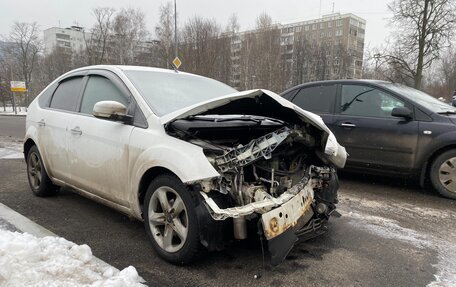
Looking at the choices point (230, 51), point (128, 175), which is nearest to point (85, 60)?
point (230, 51)

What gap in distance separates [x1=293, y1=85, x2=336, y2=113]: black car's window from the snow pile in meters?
4.31

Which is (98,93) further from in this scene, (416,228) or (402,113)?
(402,113)

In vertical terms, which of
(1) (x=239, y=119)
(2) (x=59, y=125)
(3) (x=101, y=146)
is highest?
(1) (x=239, y=119)

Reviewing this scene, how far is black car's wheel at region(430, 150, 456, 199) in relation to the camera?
4898 mm

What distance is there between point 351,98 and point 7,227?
490 centimetres

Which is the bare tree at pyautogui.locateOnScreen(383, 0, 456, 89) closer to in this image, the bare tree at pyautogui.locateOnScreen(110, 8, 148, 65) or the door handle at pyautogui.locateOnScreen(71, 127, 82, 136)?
the door handle at pyautogui.locateOnScreen(71, 127, 82, 136)

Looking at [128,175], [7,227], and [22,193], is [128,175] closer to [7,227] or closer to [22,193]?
[7,227]

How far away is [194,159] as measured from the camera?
9.07 ft

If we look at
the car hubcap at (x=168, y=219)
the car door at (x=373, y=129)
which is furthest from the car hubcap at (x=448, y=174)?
the car hubcap at (x=168, y=219)

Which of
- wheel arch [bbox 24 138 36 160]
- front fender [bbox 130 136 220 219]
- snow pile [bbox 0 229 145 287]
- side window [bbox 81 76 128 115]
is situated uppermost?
side window [bbox 81 76 128 115]

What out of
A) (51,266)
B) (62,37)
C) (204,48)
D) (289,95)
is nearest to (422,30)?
(289,95)

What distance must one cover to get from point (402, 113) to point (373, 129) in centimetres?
48

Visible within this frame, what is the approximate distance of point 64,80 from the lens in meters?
4.68

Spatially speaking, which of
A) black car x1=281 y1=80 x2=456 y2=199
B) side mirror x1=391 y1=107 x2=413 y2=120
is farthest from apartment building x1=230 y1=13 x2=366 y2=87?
side mirror x1=391 y1=107 x2=413 y2=120
